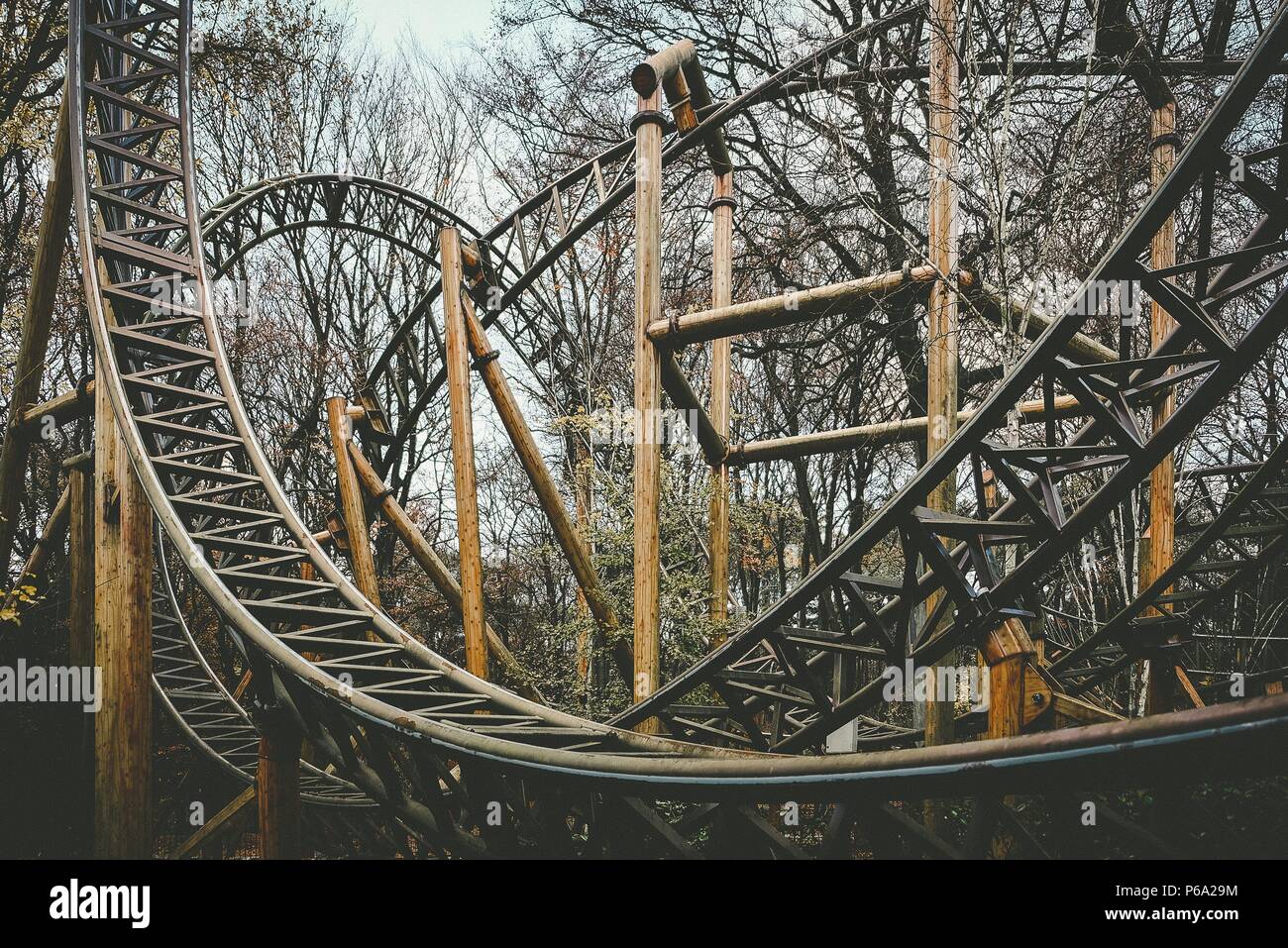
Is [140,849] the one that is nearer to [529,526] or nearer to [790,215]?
[790,215]

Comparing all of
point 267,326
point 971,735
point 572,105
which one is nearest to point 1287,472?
point 971,735

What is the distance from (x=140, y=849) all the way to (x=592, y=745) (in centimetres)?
276

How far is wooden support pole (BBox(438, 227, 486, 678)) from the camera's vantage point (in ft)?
22.1

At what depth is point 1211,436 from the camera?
11.8 m

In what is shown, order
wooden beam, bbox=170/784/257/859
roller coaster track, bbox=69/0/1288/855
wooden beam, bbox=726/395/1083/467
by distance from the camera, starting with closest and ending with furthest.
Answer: roller coaster track, bbox=69/0/1288/855, wooden beam, bbox=170/784/257/859, wooden beam, bbox=726/395/1083/467

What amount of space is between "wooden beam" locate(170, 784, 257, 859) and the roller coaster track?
126 centimetres

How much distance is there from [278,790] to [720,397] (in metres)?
4.98

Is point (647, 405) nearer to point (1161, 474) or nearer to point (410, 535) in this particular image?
point (410, 535)

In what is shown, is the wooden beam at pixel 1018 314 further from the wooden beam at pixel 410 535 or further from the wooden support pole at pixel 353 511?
the wooden support pole at pixel 353 511

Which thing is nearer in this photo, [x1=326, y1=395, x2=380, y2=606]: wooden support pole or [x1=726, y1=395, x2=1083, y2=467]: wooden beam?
[x1=726, y1=395, x2=1083, y2=467]: wooden beam

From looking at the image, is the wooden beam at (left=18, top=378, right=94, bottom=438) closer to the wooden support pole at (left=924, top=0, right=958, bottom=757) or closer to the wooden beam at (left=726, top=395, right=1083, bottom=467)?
the wooden beam at (left=726, top=395, right=1083, bottom=467)

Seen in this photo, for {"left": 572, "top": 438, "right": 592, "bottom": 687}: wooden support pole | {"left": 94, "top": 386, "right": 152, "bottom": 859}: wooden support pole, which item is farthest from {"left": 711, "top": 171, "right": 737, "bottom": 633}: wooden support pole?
{"left": 94, "top": 386, "right": 152, "bottom": 859}: wooden support pole

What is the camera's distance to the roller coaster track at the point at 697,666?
8.96ft

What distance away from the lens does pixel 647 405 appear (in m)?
6.31
